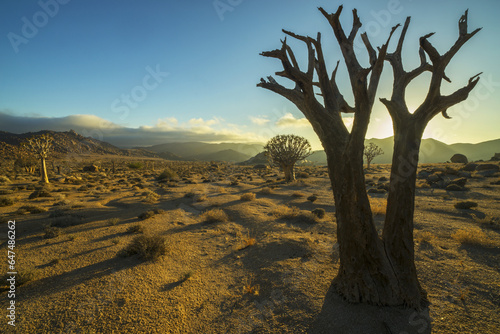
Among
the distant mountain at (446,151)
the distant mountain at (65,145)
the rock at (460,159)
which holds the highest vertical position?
the distant mountain at (446,151)

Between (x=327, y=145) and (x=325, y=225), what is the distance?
637 centimetres

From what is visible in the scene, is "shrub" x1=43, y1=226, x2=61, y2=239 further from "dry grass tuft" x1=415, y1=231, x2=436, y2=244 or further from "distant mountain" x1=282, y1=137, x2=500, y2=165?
"distant mountain" x1=282, y1=137, x2=500, y2=165

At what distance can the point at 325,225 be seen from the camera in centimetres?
930

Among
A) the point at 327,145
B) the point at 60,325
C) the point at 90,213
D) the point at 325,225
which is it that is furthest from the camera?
the point at 90,213

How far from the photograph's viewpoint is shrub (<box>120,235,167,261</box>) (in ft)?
20.4

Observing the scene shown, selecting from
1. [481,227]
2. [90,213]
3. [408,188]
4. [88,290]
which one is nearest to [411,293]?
[408,188]

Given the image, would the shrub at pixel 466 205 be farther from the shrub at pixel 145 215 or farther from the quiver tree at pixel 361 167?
the shrub at pixel 145 215

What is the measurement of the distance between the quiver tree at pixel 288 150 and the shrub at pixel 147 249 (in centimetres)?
2053

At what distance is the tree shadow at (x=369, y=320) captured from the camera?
3459 millimetres

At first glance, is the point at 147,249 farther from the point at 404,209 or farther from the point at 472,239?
the point at 472,239

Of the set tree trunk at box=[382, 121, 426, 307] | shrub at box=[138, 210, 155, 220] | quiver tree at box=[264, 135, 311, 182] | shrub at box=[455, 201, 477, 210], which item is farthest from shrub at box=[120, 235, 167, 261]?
quiver tree at box=[264, 135, 311, 182]

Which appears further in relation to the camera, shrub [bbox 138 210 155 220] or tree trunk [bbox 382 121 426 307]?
shrub [bbox 138 210 155 220]

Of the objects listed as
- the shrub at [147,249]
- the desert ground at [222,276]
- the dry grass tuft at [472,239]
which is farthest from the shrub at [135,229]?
the dry grass tuft at [472,239]

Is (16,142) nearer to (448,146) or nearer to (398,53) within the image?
(398,53)
